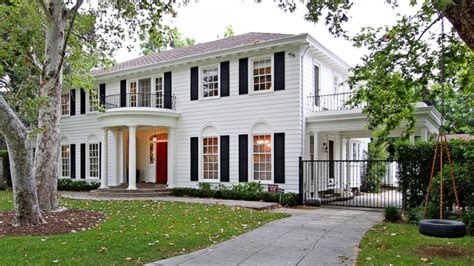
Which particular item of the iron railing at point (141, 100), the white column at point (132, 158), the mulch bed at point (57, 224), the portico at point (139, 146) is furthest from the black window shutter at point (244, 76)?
the mulch bed at point (57, 224)

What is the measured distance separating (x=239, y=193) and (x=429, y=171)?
6883mm

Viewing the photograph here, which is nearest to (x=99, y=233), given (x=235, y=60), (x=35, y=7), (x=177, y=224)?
(x=177, y=224)

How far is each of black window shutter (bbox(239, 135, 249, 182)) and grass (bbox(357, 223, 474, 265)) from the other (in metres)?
6.79

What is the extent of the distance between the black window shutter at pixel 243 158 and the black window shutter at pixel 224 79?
6.69 ft

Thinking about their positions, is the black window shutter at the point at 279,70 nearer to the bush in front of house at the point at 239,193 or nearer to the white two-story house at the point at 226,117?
the white two-story house at the point at 226,117

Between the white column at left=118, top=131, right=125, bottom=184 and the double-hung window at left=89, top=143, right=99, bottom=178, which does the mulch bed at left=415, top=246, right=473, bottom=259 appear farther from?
the double-hung window at left=89, top=143, right=99, bottom=178

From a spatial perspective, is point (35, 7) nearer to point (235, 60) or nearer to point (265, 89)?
point (235, 60)

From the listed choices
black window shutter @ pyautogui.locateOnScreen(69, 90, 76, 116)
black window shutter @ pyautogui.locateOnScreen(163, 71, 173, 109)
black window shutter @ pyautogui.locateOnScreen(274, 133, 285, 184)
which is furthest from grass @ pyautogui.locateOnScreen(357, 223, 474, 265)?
black window shutter @ pyautogui.locateOnScreen(69, 90, 76, 116)

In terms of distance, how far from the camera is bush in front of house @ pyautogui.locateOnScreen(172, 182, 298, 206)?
13391mm

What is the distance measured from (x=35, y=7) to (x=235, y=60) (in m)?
7.31

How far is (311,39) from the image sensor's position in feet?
45.5

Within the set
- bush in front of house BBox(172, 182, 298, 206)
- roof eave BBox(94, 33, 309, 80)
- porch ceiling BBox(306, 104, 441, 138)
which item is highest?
roof eave BBox(94, 33, 309, 80)

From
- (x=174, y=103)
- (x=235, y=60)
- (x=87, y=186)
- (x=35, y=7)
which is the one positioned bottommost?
(x=87, y=186)

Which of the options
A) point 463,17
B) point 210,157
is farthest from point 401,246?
point 210,157
